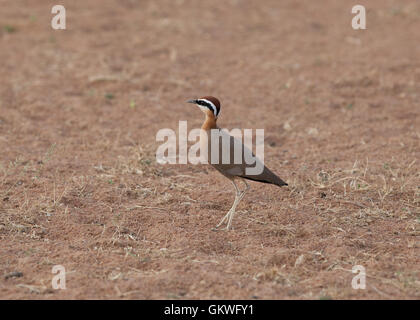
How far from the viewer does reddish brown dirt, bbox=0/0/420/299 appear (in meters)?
5.13

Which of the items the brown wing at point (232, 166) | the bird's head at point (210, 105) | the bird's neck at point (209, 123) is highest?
the bird's head at point (210, 105)

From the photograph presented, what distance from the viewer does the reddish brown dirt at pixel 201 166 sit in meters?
5.13

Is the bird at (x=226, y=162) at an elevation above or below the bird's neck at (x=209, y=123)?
below

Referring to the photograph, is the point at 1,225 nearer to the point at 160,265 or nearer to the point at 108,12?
the point at 160,265

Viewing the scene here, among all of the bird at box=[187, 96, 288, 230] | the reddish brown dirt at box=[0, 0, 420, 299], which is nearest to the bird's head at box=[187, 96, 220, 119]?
the bird at box=[187, 96, 288, 230]

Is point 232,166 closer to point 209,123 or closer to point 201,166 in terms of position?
point 209,123

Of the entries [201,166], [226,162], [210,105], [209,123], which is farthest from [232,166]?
[201,166]

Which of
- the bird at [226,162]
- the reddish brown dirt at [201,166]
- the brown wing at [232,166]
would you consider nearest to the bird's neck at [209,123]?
the bird at [226,162]

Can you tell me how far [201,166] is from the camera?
746 centimetres

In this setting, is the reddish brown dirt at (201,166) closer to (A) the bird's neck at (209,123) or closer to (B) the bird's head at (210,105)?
(A) the bird's neck at (209,123)

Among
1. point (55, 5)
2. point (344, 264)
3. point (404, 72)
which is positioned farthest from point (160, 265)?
point (55, 5)

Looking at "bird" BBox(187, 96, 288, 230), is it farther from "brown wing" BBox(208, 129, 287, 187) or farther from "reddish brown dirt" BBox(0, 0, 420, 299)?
"reddish brown dirt" BBox(0, 0, 420, 299)

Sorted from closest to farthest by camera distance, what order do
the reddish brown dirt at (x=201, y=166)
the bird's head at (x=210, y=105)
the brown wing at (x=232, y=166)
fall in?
1. the reddish brown dirt at (x=201, y=166)
2. the brown wing at (x=232, y=166)
3. the bird's head at (x=210, y=105)

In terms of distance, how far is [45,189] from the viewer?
6.61 metres
